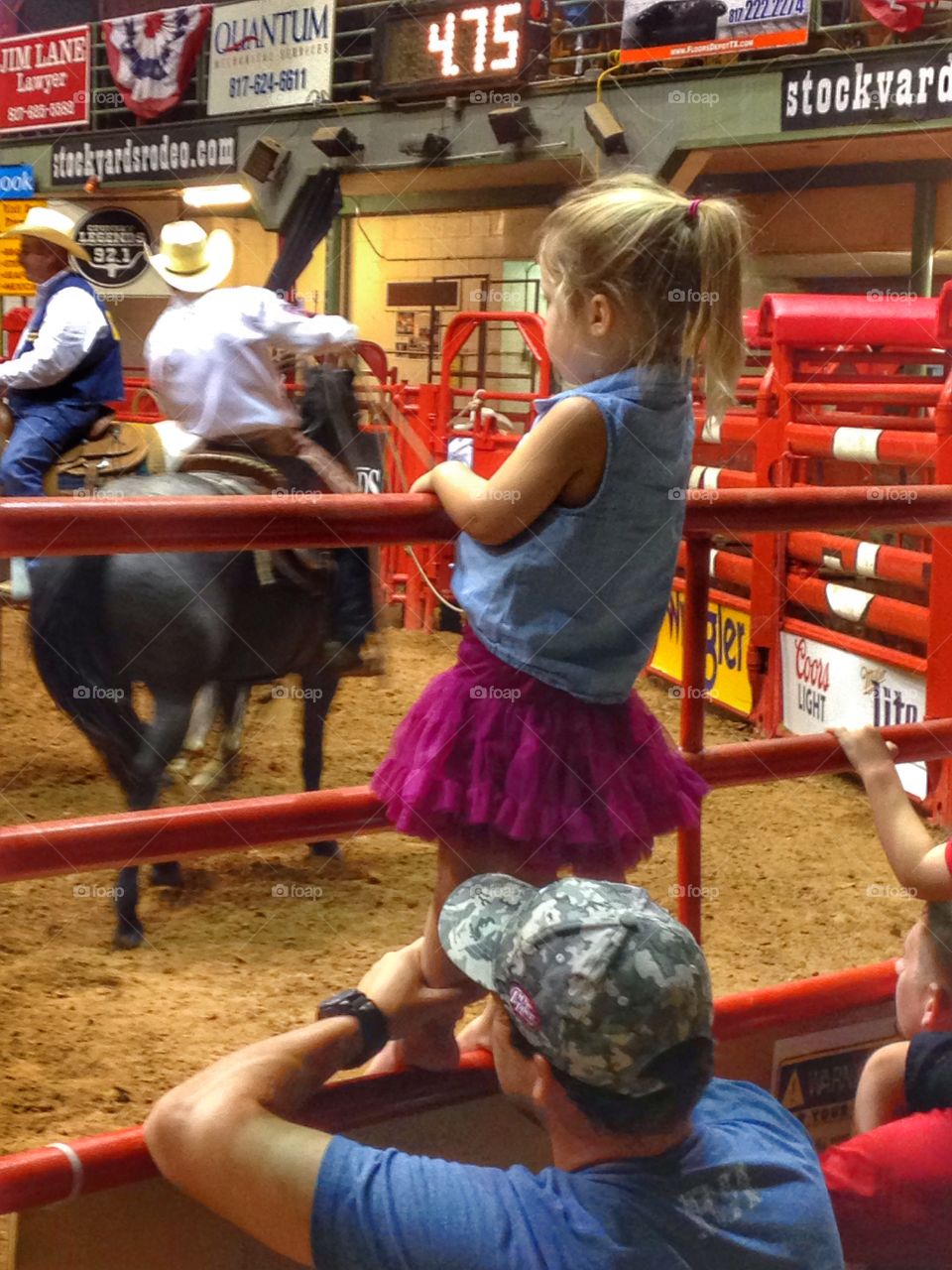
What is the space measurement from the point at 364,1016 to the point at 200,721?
2897 mm

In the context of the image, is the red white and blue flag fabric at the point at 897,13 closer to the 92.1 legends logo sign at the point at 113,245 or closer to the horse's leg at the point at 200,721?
the 92.1 legends logo sign at the point at 113,245

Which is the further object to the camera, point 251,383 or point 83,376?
point 83,376

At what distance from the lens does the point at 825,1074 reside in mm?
1882

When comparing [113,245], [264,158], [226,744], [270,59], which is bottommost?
[226,744]

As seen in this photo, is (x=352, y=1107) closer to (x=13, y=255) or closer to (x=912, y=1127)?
(x=912, y=1127)

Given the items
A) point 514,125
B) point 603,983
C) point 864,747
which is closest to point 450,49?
point 514,125

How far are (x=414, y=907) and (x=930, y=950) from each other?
2197mm

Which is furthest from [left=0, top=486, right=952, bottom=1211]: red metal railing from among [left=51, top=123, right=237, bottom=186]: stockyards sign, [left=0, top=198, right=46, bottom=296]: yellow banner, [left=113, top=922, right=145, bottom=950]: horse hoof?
[left=51, top=123, right=237, bottom=186]: stockyards sign

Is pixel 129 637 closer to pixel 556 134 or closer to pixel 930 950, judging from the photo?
pixel 930 950

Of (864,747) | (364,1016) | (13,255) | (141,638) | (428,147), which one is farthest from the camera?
(428,147)

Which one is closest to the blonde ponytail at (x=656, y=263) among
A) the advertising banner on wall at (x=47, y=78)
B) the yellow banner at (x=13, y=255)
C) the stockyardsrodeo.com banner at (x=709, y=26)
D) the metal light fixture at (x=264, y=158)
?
the yellow banner at (x=13, y=255)

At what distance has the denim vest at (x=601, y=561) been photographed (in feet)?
4.83

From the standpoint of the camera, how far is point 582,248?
1437 mm

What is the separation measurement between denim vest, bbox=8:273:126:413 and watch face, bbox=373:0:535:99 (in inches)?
160
